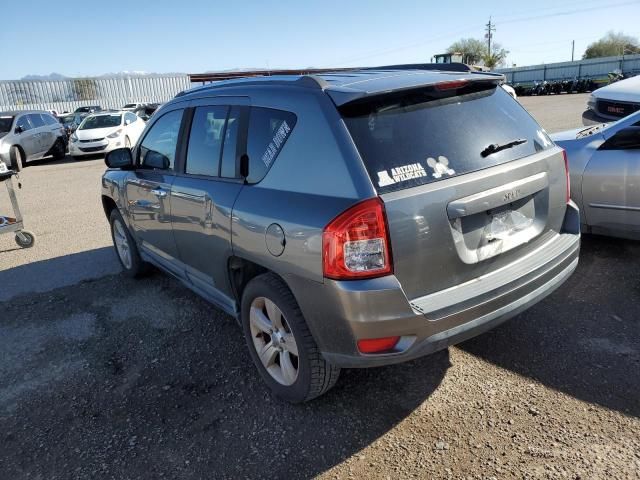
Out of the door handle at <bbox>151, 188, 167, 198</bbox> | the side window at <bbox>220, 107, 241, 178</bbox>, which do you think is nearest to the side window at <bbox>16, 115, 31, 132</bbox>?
the door handle at <bbox>151, 188, 167, 198</bbox>

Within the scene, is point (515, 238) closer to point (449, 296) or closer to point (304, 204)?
point (449, 296)

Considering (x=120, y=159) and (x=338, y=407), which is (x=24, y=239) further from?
(x=338, y=407)

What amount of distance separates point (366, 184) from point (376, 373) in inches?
55.3

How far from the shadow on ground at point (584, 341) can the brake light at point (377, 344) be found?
1145 millimetres

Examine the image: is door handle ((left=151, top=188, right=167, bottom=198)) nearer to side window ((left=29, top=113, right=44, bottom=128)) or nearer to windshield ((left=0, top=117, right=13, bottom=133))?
windshield ((left=0, top=117, right=13, bottom=133))

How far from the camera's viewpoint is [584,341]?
10.9 feet

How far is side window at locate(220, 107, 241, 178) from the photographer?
120 inches

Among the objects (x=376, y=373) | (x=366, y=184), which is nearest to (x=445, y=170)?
(x=366, y=184)

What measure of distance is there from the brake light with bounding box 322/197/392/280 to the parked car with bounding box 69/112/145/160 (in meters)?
15.8

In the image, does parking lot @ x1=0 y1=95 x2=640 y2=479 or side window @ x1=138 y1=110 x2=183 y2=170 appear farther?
side window @ x1=138 y1=110 x2=183 y2=170

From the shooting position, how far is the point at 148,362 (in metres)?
3.52

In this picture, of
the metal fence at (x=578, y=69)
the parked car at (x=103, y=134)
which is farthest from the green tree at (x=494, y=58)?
the parked car at (x=103, y=134)

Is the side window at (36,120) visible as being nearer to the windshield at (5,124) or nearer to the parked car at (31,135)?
the parked car at (31,135)

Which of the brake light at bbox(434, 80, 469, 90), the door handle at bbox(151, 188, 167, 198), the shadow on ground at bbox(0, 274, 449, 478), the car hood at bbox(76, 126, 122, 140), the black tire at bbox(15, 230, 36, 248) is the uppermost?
the brake light at bbox(434, 80, 469, 90)
